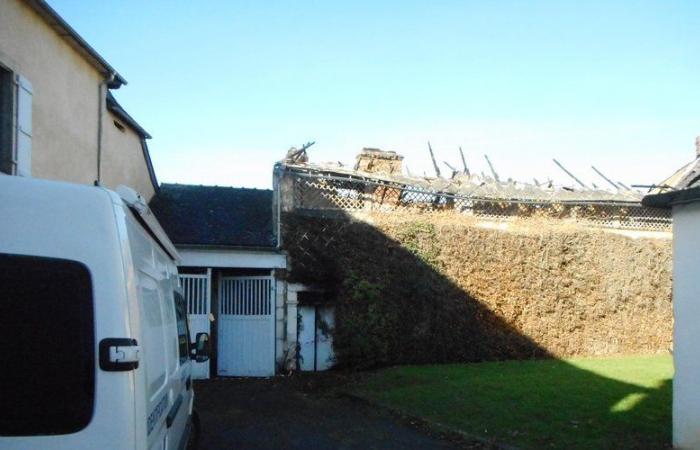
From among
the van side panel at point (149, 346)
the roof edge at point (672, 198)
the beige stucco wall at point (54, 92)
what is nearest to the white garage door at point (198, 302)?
the beige stucco wall at point (54, 92)

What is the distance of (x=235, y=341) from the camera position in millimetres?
15898

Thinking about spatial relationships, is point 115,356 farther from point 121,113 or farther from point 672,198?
point 121,113

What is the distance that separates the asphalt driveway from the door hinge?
22.4 feet

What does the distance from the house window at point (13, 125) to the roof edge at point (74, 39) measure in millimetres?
1124

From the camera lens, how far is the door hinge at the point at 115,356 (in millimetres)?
2467

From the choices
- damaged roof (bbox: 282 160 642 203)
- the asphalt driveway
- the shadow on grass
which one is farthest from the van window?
damaged roof (bbox: 282 160 642 203)

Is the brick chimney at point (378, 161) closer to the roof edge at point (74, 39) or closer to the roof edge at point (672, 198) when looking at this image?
the roof edge at point (74, 39)

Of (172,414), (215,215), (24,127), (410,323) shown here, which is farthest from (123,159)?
(172,414)

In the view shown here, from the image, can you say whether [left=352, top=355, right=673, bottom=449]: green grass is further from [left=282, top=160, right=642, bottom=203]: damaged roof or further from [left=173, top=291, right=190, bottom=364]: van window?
[left=282, top=160, right=642, bottom=203]: damaged roof

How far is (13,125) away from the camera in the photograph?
806 centimetres

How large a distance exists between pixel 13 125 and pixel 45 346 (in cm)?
661

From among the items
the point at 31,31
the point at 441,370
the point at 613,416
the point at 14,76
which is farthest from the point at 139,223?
the point at 441,370

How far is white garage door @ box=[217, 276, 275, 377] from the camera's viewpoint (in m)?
15.8

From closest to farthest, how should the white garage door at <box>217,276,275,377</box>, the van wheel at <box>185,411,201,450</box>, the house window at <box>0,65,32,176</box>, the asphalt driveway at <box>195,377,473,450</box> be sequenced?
1. the van wheel at <box>185,411,201,450</box>
2. the house window at <box>0,65,32,176</box>
3. the asphalt driveway at <box>195,377,473,450</box>
4. the white garage door at <box>217,276,275,377</box>
